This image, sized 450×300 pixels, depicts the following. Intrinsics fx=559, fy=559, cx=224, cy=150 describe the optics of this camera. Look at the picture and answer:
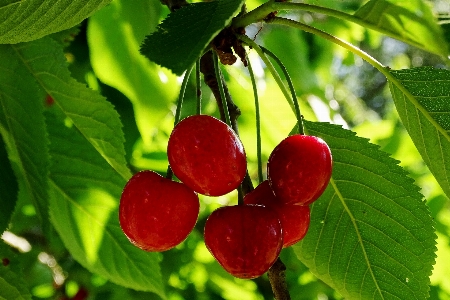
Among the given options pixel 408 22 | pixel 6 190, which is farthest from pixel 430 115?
pixel 6 190

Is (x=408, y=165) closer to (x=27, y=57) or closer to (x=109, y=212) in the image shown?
(x=109, y=212)

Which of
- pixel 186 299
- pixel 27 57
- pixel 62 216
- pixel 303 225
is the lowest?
pixel 186 299

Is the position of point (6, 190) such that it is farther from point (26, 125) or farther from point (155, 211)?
point (155, 211)

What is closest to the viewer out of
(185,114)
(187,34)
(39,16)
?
(187,34)

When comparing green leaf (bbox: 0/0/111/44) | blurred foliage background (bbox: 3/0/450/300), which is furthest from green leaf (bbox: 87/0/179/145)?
green leaf (bbox: 0/0/111/44)

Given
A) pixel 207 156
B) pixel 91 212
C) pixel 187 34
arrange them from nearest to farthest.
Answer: pixel 187 34, pixel 207 156, pixel 91 212

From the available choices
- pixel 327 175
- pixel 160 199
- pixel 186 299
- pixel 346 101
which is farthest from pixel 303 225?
pixel 346 101

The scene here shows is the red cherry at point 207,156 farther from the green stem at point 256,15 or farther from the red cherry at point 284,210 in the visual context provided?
the green stem at point 256,15
